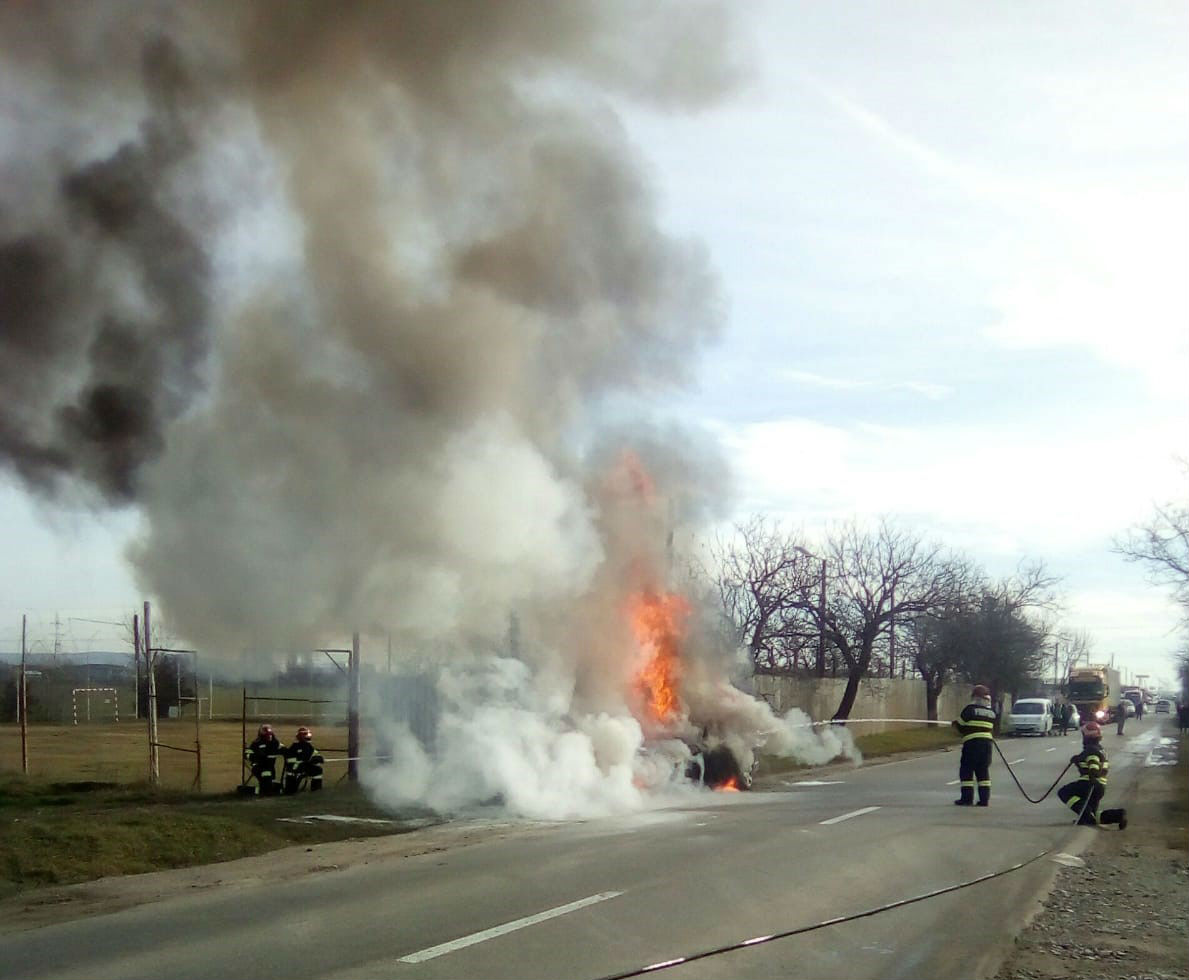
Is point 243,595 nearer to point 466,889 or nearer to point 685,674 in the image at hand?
point 685,674

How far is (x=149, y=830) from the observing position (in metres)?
11.8

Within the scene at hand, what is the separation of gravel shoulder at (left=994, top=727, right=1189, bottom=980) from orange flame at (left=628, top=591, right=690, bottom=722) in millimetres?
6759

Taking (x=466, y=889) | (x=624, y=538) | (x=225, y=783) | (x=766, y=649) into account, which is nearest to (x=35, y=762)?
(x=225, y=783)

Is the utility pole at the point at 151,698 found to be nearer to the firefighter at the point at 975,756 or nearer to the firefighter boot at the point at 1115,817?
the firefighter at the point at 975,756

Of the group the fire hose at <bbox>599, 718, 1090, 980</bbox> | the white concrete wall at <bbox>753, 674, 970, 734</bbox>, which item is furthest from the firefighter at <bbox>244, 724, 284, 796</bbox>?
the white concrete wall at <bbox>753, 674, 970, 734</bbox>

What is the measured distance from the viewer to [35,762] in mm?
22422

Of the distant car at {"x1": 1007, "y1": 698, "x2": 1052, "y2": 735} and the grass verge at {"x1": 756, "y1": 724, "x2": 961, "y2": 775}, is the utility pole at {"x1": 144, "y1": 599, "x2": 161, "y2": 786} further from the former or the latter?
the distant car at {"x1": 1007, "y1": 698, "x2": 1052, "y2": 735}

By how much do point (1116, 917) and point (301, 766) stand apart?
451 inches

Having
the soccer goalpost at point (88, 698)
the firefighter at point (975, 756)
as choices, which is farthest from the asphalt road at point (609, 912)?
the soccer goalpost at point (88, 698)

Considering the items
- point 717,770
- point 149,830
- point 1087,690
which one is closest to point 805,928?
point 149,830

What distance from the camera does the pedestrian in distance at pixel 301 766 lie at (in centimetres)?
1691

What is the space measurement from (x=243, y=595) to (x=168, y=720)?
20.7 m

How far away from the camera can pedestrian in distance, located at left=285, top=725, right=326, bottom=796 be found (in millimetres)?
16906

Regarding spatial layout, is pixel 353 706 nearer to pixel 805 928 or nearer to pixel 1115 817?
pixel 1115 817
